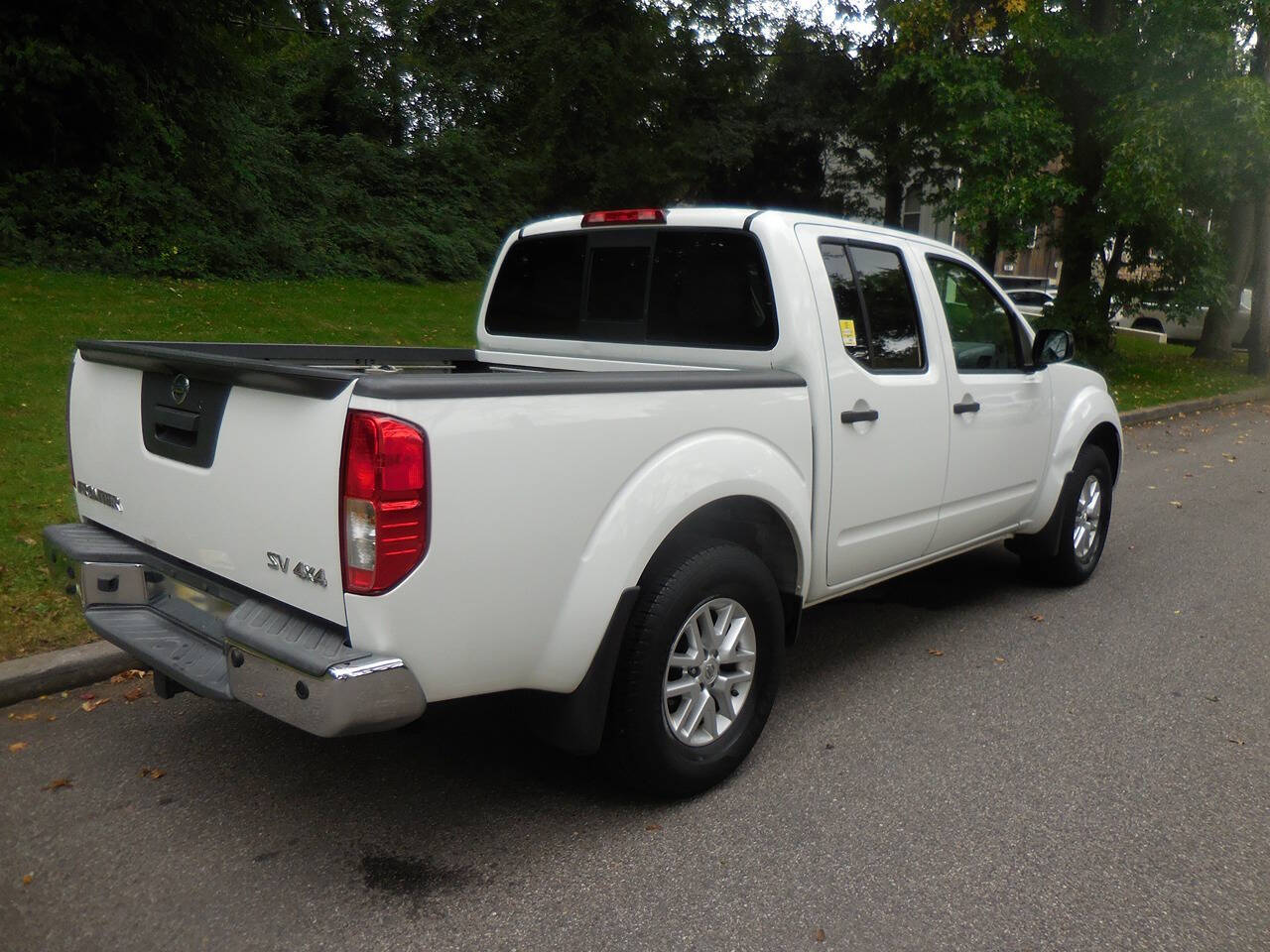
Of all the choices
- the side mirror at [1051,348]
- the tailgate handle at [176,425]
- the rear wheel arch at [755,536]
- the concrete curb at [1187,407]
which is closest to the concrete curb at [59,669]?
the tailgate handle at [176,425]

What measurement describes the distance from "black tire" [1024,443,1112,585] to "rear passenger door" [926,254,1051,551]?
1.32 ft

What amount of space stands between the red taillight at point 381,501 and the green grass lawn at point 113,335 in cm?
239

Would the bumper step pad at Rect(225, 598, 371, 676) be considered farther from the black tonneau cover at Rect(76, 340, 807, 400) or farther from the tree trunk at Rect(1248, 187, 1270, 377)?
the tree trunk at Rect(1248, 187, 1270, 377)

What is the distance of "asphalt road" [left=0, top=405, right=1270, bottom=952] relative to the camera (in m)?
2.83

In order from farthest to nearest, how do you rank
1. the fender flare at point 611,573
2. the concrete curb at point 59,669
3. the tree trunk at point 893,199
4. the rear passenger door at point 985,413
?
1. the tree trunk at point 893,199
2. the rear passenger door at point 985,413
3. the concrete curb at point 59,669
4. the fender flare at point 611,573

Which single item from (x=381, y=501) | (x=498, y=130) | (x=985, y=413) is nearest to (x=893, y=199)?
(x=498, y=130)

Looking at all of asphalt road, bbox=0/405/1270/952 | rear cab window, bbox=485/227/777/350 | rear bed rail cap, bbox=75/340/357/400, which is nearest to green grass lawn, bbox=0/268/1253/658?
asphalt road, bbox=0/405/1270/952

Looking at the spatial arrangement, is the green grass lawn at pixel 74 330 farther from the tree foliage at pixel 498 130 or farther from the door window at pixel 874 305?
the door window at pixel 874 305

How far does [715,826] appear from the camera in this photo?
335 cm

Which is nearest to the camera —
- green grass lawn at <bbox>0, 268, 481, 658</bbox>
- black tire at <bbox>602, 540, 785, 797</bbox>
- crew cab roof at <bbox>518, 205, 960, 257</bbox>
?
black tire at <bbox>602, 540, 785, 797</bbox>

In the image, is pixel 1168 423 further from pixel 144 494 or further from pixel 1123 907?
pixel 144 494

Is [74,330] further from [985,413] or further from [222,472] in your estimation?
[985,413]

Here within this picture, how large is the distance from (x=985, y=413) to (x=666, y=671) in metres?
2.35

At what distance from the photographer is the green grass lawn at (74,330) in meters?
4.84
